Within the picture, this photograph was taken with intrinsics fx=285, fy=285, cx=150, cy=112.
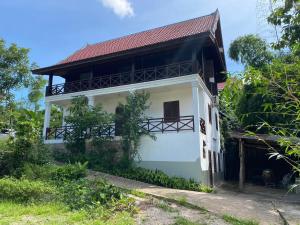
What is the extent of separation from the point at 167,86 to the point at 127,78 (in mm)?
2640

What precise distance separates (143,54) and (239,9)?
10.6 metres

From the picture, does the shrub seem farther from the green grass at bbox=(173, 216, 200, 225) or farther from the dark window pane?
the green grass at bbox=(173, 216, 200, 225)

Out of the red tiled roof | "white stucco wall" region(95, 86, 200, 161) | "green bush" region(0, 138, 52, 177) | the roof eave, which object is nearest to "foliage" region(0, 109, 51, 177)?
"green bush" region(0, 138, 52, 177)

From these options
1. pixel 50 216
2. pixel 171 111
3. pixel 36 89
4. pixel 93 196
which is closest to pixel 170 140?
pixel 171 111

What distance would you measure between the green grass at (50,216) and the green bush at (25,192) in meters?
0.46

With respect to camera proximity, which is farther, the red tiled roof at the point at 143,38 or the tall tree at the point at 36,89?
the tall tree at the point at 36,89

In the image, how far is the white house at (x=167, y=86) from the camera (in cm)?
1347

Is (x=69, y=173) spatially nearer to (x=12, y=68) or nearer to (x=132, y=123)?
(x=132, y=123)

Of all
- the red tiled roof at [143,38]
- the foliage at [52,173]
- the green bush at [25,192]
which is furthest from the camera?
the red tiled roof at [143,38]

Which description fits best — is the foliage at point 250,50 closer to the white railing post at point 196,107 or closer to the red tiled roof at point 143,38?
the red tiled roof at point 143,38

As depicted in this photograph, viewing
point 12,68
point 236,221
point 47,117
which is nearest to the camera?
point 236,221

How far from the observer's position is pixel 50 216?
23.3 feet

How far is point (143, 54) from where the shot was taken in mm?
15406

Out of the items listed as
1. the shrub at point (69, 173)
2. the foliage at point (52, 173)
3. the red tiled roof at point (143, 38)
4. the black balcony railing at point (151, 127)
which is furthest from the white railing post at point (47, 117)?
the shrub at point (69, 173)
